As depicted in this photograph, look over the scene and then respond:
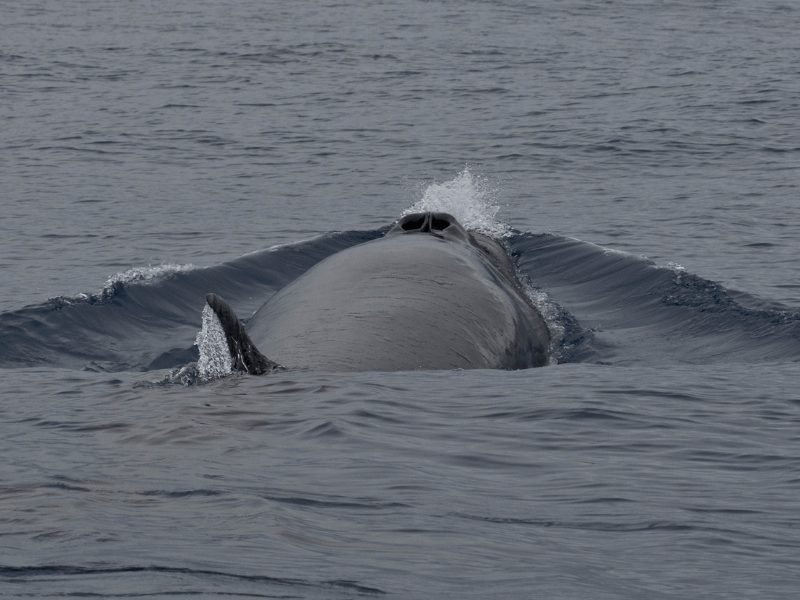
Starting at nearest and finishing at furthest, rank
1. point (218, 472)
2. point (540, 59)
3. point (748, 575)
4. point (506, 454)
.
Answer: point (748, 575), point (218, 472), point (506, 454), point (540, 59)

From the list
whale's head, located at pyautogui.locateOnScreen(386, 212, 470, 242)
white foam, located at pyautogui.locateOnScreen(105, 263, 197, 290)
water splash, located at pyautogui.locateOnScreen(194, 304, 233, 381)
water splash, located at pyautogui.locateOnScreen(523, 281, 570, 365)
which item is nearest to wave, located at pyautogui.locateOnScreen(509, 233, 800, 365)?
water splash, located at pyautogui.locateOnScreen(523, 281, 570, 365)

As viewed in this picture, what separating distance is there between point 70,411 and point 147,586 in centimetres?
431

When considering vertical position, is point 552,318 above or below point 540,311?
below

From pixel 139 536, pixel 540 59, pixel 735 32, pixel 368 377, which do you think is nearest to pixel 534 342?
pixel 368 377

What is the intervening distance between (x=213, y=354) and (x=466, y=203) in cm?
1466

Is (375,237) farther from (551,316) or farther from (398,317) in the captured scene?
(398,317)

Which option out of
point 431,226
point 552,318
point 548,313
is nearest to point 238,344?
point 431,226

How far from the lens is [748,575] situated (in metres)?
8.14

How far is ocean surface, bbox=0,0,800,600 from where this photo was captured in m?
8.27

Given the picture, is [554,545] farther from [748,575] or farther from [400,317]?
[400,317]

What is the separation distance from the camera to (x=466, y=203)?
26.0 m

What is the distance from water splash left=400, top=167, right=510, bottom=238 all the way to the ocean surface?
12cm

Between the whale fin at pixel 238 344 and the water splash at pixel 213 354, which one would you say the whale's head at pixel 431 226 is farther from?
the whale fin at pixel 238 344

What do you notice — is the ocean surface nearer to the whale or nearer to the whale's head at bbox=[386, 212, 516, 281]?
the whale
